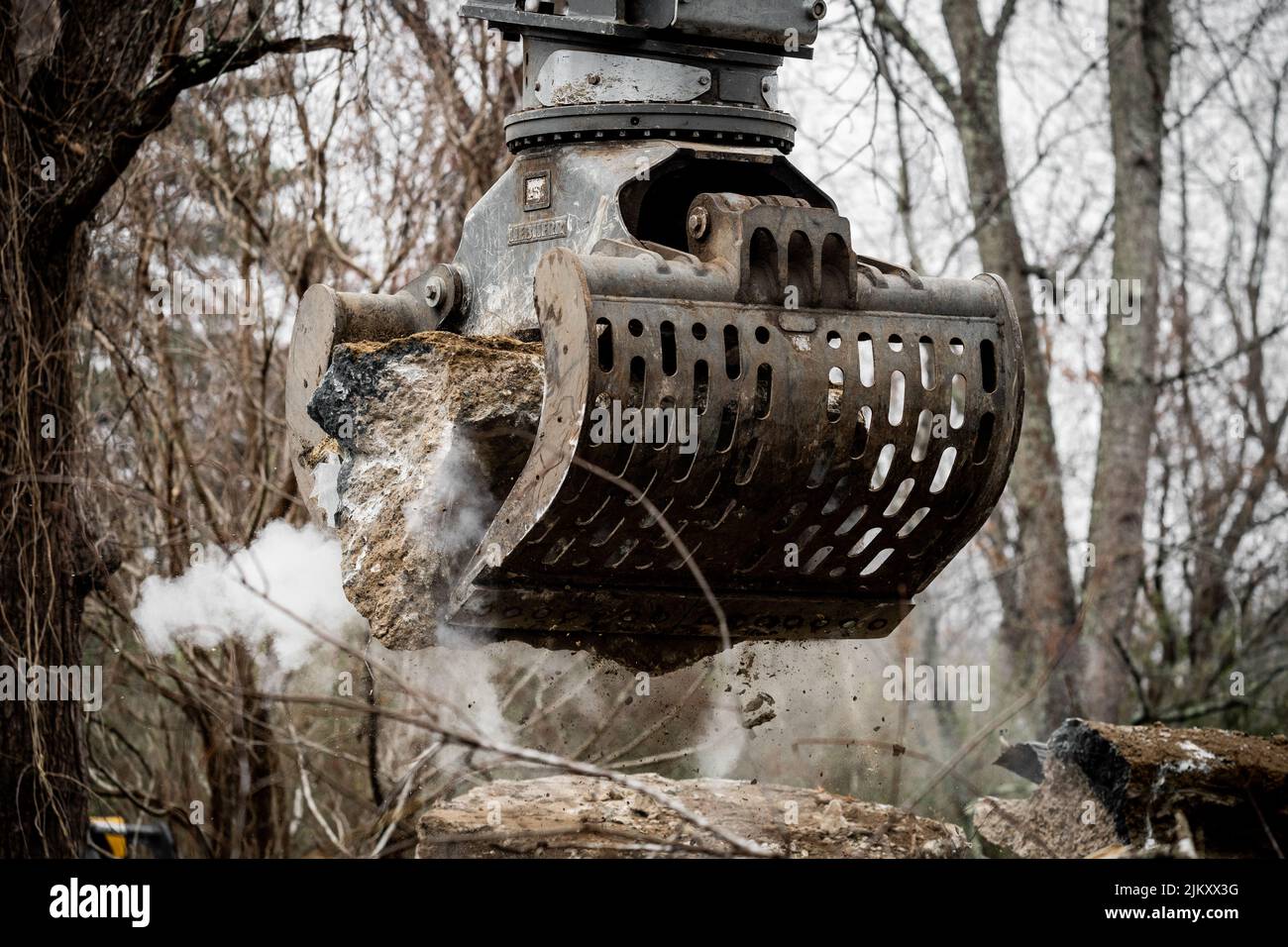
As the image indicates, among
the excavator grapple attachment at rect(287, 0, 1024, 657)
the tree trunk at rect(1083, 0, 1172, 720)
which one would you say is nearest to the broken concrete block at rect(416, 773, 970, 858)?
the excavator grapple attachment at rect(287, 0, 1024, 657)

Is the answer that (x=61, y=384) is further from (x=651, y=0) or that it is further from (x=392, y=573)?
(x=651, y=0)

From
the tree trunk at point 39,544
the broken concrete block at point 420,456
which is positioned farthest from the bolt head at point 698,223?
the tree trunk at point 39,544

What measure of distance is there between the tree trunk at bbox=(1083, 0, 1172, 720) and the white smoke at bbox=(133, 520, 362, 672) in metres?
6.60

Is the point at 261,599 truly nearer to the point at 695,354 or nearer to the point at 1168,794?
the point at 695,354

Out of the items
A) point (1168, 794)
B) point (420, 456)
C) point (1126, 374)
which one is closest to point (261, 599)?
point (420, 456)

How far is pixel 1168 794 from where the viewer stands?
5.61 m

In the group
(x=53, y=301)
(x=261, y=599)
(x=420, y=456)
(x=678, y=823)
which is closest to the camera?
(x=420, y=456)

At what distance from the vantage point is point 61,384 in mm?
6762

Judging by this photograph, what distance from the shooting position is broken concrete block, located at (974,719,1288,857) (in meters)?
5.58

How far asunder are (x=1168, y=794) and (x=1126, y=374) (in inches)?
309

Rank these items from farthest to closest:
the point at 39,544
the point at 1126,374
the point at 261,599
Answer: the point at 1126,374
the point at 261,599
the point at 39,544

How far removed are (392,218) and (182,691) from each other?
272cm

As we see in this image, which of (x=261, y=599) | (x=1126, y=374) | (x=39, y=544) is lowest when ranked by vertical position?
(x=261, y=599)
